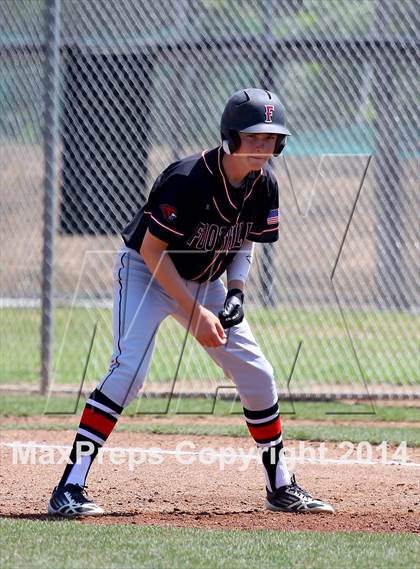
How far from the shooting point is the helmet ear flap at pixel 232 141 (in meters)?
4.77

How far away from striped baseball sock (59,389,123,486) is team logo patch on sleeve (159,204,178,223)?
2.73 feet

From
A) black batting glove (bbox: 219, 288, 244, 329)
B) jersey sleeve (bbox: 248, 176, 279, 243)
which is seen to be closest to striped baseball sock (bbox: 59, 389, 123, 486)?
black batting glove (bbox: 219, 288, 244, 329)

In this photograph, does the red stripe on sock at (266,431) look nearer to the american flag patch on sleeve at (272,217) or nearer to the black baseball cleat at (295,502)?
the black baseball cleat at (295,502)

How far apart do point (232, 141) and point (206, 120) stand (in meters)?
4.45

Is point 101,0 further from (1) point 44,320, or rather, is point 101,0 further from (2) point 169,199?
(2) point 169,199

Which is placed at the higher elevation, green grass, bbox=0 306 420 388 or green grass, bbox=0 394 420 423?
green grass, bbox=0 306 420 388

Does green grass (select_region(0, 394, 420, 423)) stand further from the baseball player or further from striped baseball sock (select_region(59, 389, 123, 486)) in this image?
striped baseball sock (select_region(59, 389, 123, 486))

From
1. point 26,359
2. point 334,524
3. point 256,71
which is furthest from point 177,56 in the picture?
point 334,524

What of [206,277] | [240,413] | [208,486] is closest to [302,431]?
[240,413]

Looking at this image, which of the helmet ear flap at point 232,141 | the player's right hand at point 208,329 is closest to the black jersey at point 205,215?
the helmet ear flap at point 232,141

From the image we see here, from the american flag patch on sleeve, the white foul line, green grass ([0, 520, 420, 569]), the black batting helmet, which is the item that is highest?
the black batting helmet

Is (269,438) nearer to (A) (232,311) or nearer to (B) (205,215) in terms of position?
(A) (232,311)

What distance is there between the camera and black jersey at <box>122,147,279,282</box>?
4793 millimetres

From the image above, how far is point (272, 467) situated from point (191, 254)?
1059 mm
